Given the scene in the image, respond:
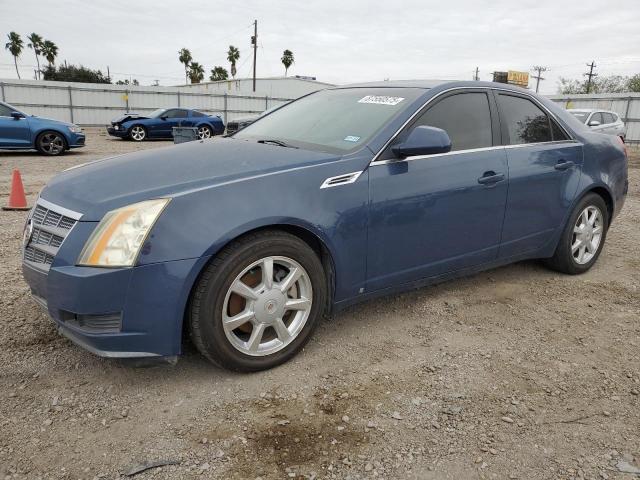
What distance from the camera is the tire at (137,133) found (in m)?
19.3

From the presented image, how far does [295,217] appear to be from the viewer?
269 centimetres

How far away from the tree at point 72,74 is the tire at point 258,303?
62.9m

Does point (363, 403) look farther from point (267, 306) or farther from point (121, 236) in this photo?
point (121, 236)

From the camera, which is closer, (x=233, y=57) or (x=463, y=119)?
(x=463, y=119)

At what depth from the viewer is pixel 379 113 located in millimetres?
3320

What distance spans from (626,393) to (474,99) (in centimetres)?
213

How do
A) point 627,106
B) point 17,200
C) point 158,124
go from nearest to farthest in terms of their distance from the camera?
point 17,200 → point 158,124 → point 627,106

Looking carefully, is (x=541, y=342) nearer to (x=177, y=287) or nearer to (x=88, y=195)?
(x=177, y=287)

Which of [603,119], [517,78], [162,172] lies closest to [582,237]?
[517,78]

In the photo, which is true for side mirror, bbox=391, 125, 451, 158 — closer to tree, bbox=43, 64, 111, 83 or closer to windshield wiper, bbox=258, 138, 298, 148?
windshield wiper, bbox=258, 138, 298, 148

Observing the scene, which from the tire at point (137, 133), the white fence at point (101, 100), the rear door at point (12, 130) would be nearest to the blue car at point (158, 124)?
the tire at point (137, 133)

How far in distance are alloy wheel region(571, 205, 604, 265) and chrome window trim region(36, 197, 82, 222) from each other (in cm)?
382

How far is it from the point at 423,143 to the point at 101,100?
26.6 m

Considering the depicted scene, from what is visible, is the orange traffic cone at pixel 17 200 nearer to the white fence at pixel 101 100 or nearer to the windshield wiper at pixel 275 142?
the windshield wiper at pixel 275 142
